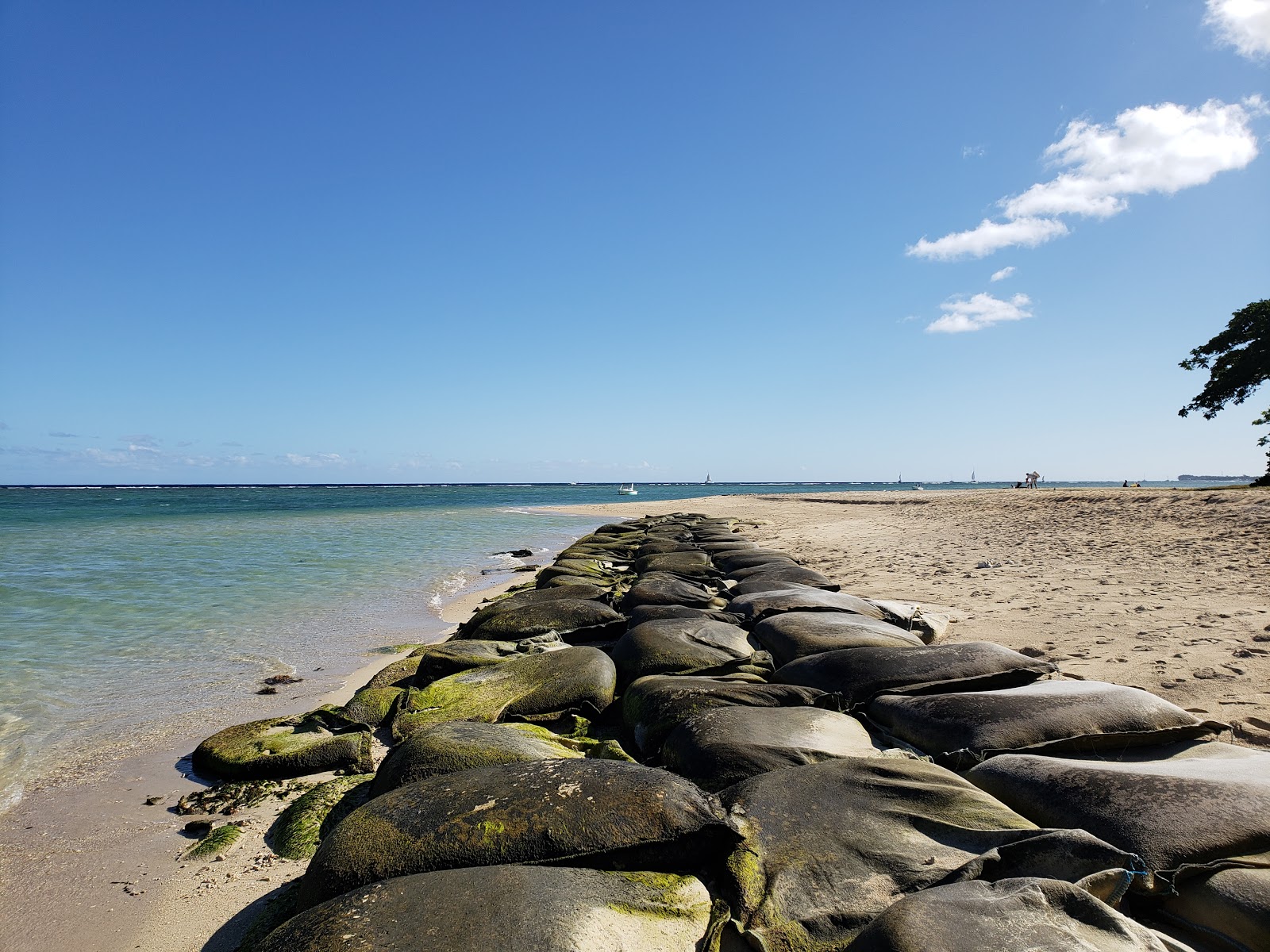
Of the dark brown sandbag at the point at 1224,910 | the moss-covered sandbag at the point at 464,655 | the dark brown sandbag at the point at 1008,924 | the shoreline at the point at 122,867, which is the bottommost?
the shoreline at the point at 122,867

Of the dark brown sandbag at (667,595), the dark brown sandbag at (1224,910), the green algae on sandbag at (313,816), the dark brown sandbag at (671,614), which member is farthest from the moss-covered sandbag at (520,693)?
the dark brown sandbag at (1224,910)

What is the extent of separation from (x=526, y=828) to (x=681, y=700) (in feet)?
4.84

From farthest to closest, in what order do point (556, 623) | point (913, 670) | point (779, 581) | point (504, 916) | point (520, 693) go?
point (779, 581) → point (556, 623) → point (520, 693) → point (913, 670) → point (504, 916)

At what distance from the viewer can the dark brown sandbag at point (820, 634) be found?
170 inches

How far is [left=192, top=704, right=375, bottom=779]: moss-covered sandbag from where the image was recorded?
3.78 m

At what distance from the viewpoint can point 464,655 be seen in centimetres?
488

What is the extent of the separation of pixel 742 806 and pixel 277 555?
1626 centimetres

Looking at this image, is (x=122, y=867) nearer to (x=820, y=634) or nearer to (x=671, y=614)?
(x=671, y=614)

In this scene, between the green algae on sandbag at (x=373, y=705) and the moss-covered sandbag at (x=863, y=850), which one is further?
the green algae on sandbag at (x=373, y=705)

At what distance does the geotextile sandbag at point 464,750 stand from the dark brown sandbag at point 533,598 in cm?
300

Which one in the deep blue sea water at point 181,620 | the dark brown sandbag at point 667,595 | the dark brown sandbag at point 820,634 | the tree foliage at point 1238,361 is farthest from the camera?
the tree foliage at point 1238,361

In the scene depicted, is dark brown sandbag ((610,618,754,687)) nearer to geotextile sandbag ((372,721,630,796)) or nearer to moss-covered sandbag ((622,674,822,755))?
moss-covered sandbag ((622,674,822,755))

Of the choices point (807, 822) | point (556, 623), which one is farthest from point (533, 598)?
point (807, 822)

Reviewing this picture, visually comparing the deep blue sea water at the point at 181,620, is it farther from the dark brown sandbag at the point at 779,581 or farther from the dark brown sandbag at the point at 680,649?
the dark brown sandbag at the point at 779,581
